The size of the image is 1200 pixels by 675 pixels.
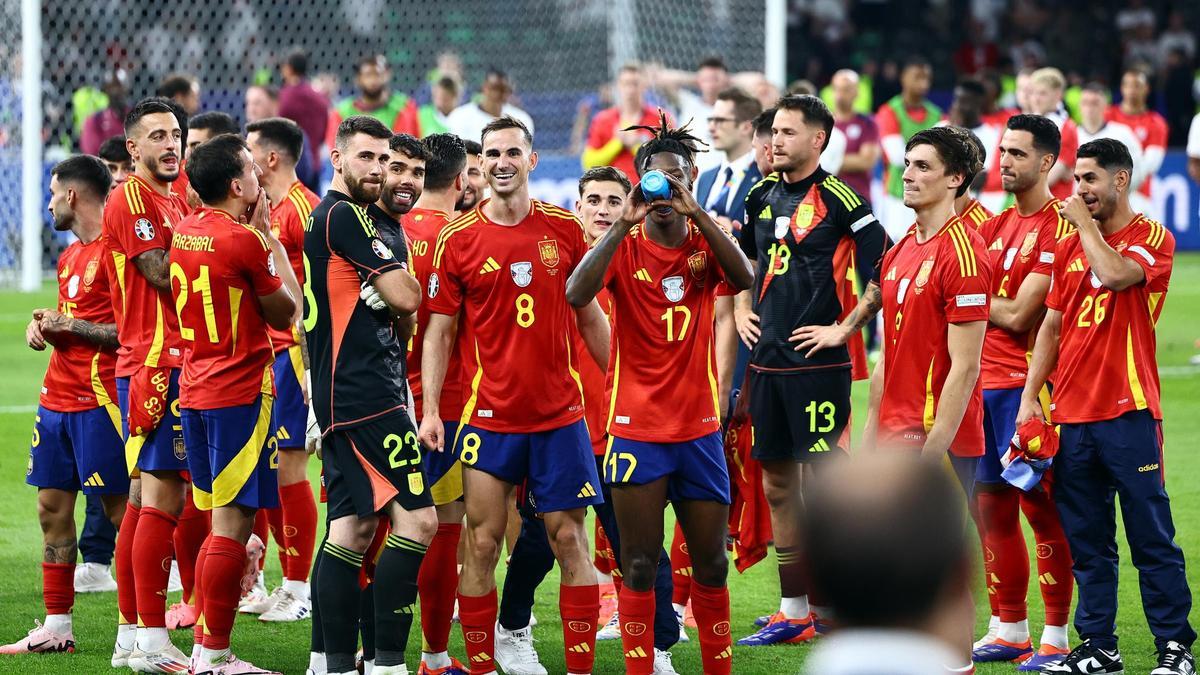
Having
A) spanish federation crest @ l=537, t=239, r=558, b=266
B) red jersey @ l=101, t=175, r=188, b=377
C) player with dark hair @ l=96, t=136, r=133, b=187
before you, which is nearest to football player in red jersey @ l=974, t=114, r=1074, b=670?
spanish federation crest @ l=537, t=239, r=558, b=266

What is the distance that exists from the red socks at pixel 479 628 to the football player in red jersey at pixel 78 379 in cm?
187

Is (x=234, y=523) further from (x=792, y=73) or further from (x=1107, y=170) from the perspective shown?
(x=792, y=73)

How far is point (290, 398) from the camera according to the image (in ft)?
23.7

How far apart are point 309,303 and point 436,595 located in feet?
3.93

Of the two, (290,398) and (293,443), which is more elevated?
(290,398)

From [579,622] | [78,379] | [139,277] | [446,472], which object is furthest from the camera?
[78,379]

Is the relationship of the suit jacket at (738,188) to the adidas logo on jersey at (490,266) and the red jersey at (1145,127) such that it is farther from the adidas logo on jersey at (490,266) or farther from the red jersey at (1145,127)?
the red jersey at (1145,127)

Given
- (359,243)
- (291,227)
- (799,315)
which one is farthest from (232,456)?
(799,315)

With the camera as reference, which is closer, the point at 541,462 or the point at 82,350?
the point at 541,462

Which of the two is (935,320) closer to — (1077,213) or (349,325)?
(1077,213)

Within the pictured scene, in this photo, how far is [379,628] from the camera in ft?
18.5

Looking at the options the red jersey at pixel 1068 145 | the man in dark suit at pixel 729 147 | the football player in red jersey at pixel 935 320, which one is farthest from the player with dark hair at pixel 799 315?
the red jersey at pixel 1068 145

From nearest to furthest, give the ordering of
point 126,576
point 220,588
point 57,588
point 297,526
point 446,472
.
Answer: point 220,588, point 446,472, point 126,576, point 57,588, point 297,526

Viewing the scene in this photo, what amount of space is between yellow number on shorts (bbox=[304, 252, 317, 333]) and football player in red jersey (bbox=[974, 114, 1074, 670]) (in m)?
2.70
